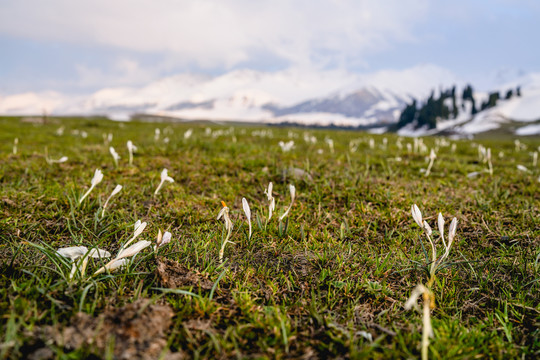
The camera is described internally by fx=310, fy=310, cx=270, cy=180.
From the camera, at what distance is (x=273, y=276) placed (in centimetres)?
253

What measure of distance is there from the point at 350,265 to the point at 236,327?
50.0 inches

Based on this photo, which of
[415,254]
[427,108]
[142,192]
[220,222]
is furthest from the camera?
[427,108]

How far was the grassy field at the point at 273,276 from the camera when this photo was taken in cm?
171

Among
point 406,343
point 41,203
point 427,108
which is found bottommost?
point 406,343

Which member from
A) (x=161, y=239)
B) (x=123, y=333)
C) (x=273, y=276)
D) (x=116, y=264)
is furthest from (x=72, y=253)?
(x=273, y=276)

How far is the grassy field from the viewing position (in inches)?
67.2

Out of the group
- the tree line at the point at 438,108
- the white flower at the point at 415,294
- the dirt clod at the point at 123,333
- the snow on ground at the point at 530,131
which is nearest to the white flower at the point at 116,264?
the dirt clod at the point at 123,333

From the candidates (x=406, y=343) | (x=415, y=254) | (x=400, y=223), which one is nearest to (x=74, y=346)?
(x=406, y=343)

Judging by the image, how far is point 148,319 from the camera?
1.69 metres

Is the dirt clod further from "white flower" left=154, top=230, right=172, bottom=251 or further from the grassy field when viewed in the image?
"white flower" left=154, top=230, right=172, bottom=251

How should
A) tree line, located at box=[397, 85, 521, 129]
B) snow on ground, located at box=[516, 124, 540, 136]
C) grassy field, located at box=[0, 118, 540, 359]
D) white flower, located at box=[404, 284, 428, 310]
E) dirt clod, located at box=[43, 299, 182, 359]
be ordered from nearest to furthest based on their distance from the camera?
white flower, located at box=[404, 284, 428, 310] → dirt clod, located at box=[43, 299, 182, 359] → grassy field, located at box=[0, 118, 540, 359] → snow on ground, located at box=[516, 124, 540, 136] → tree line, located at box=[397, 85, 521, 129]

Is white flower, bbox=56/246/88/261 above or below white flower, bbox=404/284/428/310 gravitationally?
below

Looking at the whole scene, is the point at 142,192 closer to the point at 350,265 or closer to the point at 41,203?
the point at 41,203

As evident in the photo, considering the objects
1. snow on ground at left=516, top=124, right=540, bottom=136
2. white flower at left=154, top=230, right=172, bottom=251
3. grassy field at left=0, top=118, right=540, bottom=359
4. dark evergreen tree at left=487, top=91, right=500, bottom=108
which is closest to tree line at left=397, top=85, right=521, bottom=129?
dark evergreen tree at left=487, top=91, right=500, bottom=108
